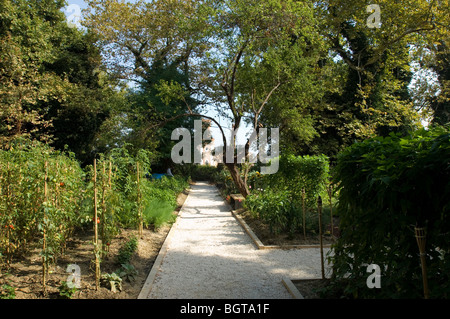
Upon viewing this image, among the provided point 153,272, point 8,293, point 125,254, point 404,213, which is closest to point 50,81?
point 125,254

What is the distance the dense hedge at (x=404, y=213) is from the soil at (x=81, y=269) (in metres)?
2.99

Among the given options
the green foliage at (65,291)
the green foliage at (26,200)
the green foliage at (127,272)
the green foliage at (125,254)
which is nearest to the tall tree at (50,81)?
the green foliage at (26,200)

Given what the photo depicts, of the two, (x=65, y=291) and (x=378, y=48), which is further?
(x=378, y=48)

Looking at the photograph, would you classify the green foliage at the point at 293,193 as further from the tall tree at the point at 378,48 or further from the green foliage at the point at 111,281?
the tall tree at the point at 378,48

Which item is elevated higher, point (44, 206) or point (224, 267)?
point (44, 206)

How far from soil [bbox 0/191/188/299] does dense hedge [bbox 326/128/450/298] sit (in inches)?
118

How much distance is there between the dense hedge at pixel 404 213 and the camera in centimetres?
234

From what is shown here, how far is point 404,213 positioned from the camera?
2.46 metres

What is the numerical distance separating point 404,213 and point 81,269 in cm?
436

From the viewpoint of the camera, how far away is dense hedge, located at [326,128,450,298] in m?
2.34

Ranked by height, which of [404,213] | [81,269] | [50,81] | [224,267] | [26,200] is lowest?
[224,267]

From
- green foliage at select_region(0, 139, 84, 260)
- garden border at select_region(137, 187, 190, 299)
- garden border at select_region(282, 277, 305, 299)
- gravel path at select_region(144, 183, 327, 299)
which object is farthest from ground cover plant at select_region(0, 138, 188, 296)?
garden border at select_region(282, 277, 305, 299)

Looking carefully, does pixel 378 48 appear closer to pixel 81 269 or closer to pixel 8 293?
pixel 81 269
